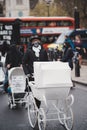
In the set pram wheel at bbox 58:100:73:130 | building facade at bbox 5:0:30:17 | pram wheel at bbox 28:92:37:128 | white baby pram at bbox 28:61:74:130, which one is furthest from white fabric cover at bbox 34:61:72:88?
building facade at bbox 5:0:30:17

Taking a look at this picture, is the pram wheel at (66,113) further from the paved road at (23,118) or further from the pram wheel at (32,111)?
the pram wheel at (32,111)

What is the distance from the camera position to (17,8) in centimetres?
10694

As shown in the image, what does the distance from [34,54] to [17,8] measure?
95971 mm

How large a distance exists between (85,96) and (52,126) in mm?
5498

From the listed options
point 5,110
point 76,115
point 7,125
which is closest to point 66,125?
point 7,125

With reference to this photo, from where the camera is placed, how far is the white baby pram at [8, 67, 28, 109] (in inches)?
502

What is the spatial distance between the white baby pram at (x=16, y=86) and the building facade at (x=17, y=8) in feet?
299

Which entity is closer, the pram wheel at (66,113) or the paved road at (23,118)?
the pram wheel at (66,113)

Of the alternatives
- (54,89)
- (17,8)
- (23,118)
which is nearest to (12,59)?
(23,118)

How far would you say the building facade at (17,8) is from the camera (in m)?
105

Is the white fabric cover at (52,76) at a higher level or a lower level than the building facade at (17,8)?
higher

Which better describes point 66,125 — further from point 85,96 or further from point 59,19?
point 59,19

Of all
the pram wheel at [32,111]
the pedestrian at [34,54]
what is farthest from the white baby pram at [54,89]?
the pedestrian at [34,54]

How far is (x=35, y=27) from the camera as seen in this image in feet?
154
